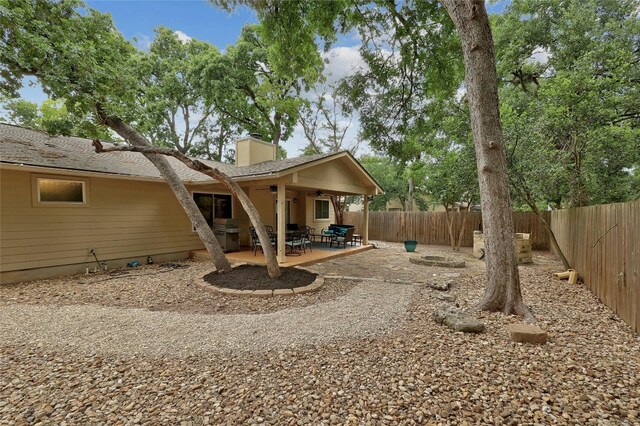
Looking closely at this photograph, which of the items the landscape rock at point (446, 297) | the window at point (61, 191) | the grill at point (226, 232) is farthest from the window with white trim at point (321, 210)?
the landscape rock at point (446, 297)

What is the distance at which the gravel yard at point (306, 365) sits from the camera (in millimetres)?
1956

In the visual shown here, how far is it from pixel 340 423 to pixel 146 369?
76.1 inches

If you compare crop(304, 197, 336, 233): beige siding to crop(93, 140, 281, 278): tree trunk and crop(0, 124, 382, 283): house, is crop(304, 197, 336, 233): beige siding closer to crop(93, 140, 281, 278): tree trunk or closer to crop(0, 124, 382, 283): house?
crop(0, 124, 382, 283): house

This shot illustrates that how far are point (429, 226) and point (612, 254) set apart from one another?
946 centimetres

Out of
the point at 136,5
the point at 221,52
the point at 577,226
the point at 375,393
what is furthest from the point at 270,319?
the point at 221,52

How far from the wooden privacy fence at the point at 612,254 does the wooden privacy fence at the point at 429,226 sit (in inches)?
255

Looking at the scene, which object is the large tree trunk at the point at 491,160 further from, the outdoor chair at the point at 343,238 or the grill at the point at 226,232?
the grill at the point at 226,232

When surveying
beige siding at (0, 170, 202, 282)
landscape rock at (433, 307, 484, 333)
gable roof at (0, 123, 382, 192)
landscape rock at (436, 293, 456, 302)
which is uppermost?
gable roof at (0, 123, 382, 192)

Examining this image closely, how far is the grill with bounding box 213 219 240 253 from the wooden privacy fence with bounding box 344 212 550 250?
7.90 meters

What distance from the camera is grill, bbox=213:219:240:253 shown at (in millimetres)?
8977

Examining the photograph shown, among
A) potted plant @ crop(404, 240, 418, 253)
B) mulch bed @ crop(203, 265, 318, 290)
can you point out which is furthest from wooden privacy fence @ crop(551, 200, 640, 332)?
potted plant @ crop(404, 240, 418, 253)

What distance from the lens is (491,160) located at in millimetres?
3688

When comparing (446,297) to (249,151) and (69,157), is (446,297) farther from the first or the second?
(69,157)

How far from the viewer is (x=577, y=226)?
597 centimetres
